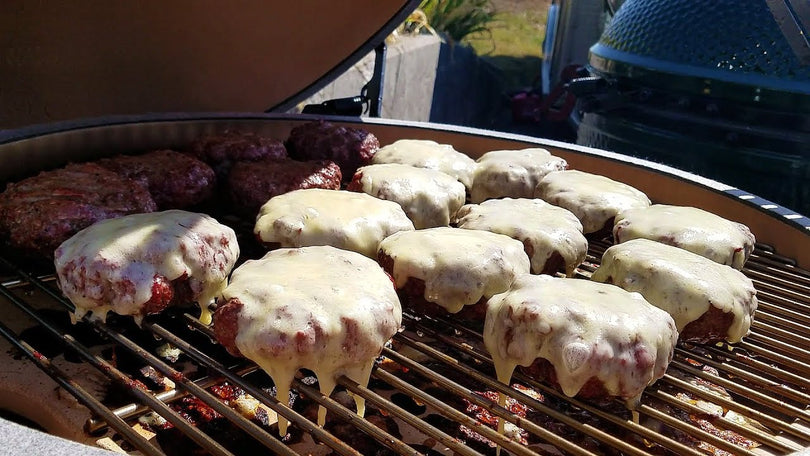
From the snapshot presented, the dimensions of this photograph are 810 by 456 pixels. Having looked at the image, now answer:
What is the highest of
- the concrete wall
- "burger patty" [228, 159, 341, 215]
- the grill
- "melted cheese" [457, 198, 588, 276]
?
"melted cheese" [457, 198, 588, 276]

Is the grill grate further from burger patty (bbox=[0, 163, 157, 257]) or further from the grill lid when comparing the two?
the grill lid

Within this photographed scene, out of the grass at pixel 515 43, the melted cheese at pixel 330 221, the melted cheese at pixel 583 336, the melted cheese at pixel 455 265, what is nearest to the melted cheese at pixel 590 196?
the melted cheese at pixel 455 265

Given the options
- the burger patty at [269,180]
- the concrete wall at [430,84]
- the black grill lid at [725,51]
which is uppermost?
the black grill lid at [725,51]

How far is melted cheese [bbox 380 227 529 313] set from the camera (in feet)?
8.09

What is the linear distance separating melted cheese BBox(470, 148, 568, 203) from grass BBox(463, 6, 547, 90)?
37.5 feet

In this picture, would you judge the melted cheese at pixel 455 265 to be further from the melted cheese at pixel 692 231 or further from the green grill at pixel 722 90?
the green grill at pixel 722 90

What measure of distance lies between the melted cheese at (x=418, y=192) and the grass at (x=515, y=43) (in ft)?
39.2

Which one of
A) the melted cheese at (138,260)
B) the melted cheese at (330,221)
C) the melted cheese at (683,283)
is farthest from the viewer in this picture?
the melted cheese at (330,221)

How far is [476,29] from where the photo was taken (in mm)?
14328

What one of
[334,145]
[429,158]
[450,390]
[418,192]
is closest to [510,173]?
[429,158]

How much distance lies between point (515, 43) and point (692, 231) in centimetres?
1541

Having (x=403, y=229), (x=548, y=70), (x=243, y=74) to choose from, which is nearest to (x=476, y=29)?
(x=548, y=70)

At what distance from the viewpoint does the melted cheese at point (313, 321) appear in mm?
1960

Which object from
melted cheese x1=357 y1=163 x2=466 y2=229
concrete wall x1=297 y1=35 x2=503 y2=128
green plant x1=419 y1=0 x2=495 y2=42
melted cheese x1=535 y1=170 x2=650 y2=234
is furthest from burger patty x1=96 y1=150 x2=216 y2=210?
green plant x1=419 y1=0 x2=495 y2=42
